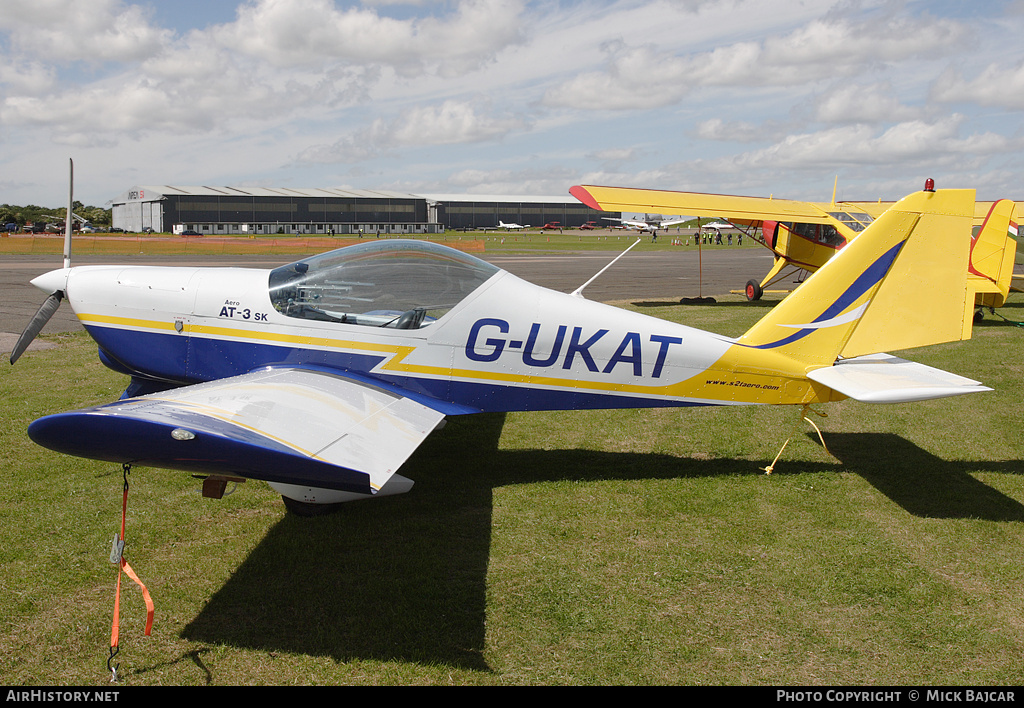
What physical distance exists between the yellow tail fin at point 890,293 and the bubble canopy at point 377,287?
2314 mm

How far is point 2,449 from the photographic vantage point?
597cm

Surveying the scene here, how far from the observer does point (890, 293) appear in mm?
5461

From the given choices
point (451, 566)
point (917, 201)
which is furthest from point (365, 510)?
point (917, 201)

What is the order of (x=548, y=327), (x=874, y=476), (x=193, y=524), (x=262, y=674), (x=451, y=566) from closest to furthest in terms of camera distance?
(x=262, y=674), (x=451, y=566), (x=193, y=524), (x=548, y=327), (x=874, y=476)

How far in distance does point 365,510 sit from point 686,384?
261cm

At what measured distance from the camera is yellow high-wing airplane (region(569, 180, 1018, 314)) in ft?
44.3

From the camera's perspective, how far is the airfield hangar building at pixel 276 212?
88.8 m

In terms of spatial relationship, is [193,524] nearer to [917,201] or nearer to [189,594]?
[189,594]

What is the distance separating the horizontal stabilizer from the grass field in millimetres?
915

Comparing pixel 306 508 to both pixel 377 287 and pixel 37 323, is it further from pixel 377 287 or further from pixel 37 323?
pixel 37 323

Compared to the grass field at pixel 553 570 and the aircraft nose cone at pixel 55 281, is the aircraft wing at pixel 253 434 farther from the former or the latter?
the aircraft nose cone at pixel 55 281

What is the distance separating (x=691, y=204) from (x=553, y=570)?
13.7 m

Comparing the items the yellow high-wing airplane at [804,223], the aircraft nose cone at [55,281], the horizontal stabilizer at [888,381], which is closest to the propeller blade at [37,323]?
the aircraft nose cone at [55,281]

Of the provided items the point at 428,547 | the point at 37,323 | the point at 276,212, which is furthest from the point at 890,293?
the point at 276,212
